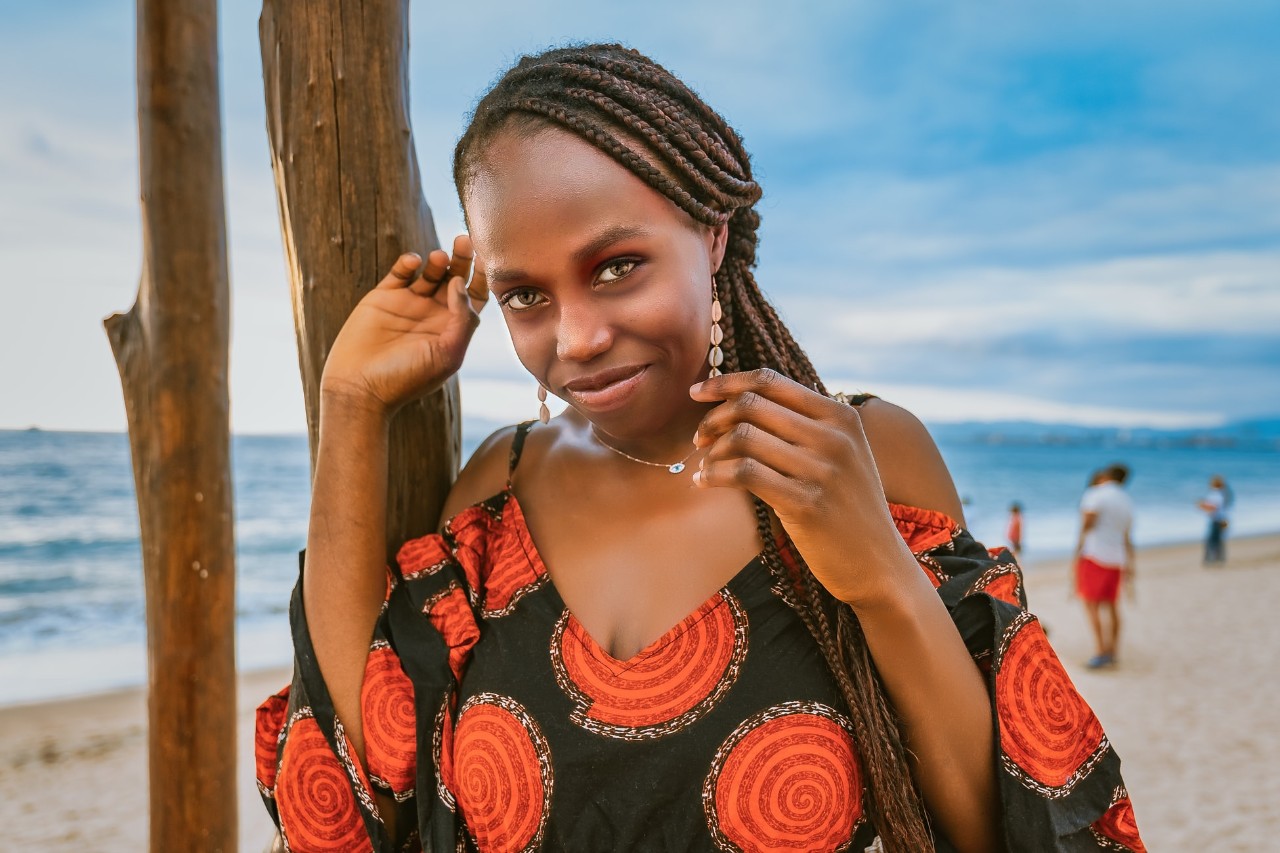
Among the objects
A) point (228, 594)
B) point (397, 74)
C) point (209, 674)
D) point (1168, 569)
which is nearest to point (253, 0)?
point (397, 74)

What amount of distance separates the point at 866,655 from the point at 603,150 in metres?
0.78

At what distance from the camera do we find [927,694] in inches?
45.4

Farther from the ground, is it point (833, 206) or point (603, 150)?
point (833, 206)

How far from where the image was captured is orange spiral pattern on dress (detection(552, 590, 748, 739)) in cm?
122

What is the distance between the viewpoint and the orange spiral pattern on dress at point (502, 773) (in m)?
1.25

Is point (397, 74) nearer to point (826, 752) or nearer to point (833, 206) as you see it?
point (826, 752)

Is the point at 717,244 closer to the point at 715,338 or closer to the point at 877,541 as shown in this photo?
the point at 715,338

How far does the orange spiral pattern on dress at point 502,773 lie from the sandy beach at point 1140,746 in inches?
201

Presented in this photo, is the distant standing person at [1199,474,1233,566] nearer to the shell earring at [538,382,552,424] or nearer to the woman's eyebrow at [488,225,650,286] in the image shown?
the shell earring at [538,382,552,424]

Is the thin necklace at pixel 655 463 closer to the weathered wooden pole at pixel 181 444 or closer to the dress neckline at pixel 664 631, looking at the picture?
the dress neckline at pixel 664 631

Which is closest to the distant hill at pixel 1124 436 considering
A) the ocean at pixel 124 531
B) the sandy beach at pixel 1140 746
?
the ocean at pixel 124 531

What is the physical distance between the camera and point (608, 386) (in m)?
1.21

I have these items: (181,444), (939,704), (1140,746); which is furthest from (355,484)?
(1140,746)

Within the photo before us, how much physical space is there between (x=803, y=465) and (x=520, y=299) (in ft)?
1.67
